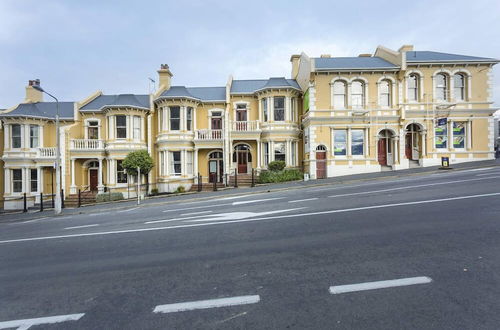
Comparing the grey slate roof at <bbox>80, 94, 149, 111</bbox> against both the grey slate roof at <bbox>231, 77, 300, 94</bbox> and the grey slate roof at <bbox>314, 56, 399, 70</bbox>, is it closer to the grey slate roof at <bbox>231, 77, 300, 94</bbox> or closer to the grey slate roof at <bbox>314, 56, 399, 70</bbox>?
the grey slate roof at <bbox>231, 77, 300, 94</bbox>

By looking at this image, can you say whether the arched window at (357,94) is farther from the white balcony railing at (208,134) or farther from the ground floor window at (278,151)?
the white balcony railing at (208,134)

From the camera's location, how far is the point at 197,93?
2300 cm

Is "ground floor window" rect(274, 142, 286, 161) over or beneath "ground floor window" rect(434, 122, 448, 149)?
beneath

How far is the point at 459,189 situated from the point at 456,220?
5270mm

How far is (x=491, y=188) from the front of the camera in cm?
953

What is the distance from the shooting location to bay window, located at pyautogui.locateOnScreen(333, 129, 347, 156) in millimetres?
19344

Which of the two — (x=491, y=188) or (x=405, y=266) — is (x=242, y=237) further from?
(x=491, y=188)

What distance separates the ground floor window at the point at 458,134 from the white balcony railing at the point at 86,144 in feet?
98.5

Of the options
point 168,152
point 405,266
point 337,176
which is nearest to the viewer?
point 405,266

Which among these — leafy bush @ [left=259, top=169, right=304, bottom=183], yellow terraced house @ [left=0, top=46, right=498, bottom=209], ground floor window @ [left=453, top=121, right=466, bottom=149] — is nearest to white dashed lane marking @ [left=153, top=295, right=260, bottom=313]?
leafy bush @ [left=259, top=169, right=304, bottom=183]

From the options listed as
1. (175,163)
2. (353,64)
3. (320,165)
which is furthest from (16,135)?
(353,64)

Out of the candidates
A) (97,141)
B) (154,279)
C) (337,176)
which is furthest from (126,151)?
(154,279)

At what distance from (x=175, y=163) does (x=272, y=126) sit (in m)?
9.16

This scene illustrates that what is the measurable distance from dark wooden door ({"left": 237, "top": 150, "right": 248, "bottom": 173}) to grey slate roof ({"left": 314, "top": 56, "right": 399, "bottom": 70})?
9478mm
